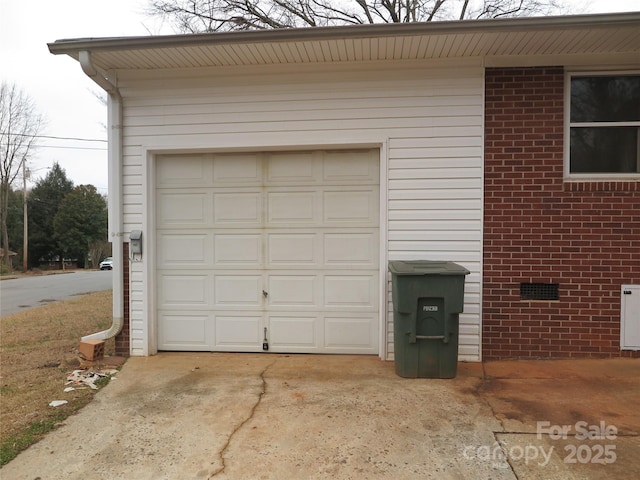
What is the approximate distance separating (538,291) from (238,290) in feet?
11.6

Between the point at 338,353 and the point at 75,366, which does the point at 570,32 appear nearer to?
the point at 338,353

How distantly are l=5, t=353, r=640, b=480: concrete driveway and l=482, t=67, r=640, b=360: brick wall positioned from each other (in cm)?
35

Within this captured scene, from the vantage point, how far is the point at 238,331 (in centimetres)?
505

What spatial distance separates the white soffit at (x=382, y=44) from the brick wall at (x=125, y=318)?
2.24m

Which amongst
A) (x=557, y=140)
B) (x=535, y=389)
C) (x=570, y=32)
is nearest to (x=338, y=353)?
(x=535, y=389)

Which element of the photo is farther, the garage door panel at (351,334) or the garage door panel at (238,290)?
the garage door panel at (238,290)

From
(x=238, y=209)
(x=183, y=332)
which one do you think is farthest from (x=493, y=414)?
(x=183, y=332)

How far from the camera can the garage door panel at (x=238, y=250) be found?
5.02m

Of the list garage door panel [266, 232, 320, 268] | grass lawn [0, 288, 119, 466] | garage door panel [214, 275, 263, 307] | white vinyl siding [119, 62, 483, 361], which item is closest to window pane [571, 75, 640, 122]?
white vinyl siding [119, 62, 483, 361]

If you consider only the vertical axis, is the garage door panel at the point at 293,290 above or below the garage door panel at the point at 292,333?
above

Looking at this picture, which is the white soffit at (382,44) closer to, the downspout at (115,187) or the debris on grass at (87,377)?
the downspout at (115,187)

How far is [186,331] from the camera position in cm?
512

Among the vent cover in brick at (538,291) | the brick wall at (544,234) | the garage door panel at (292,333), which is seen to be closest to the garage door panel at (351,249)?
the garage door panel at (292,333)

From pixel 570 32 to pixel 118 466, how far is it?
17.7 feet
